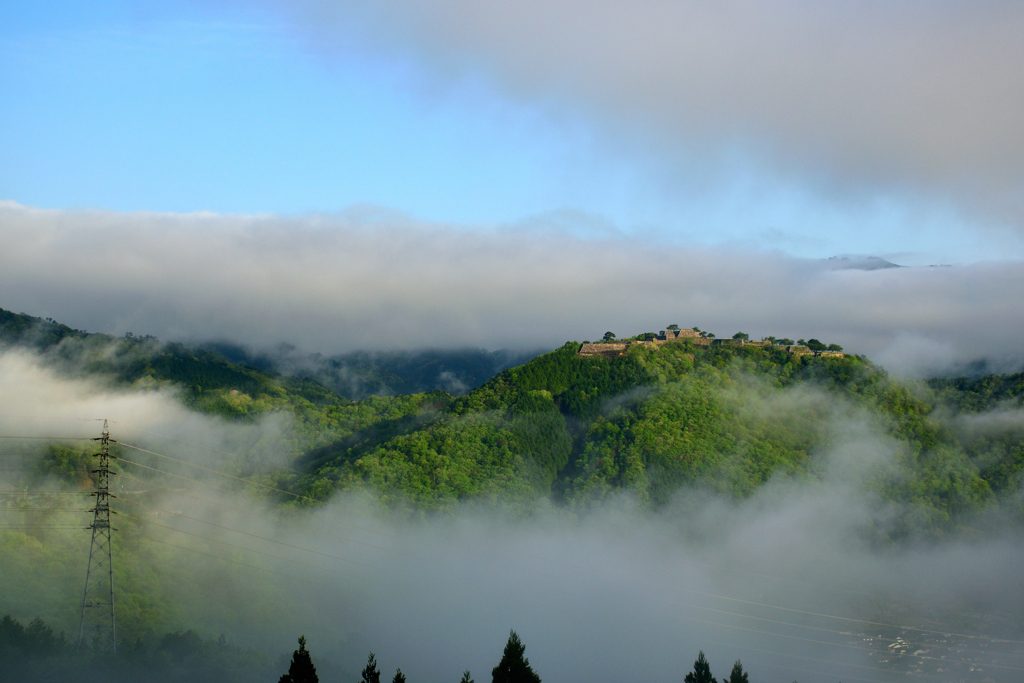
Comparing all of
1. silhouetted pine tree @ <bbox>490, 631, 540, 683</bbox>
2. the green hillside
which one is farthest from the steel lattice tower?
the green hillside

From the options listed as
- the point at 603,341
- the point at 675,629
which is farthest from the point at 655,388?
the point at 675,629

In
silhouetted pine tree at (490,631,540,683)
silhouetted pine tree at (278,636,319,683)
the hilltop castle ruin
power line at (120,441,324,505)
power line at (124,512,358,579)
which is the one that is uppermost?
the hilltop castle ruin

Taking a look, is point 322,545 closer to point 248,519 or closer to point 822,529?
point 248,519

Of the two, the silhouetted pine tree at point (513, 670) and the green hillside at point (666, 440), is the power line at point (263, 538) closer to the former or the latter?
the green hillside at point (666, 440)

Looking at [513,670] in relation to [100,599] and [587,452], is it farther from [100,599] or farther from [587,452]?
[587,452]

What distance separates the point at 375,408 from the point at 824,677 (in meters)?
117

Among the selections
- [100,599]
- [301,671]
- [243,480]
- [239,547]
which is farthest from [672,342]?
[301,671]

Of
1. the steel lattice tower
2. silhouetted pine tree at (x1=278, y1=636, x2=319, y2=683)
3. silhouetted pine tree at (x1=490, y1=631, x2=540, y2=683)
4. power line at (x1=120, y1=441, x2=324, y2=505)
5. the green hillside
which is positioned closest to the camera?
silhouetted pine tree at (x1=278, y1=636, x2=319, y2=683)

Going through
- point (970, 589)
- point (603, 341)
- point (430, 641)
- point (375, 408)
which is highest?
point (603, 341)

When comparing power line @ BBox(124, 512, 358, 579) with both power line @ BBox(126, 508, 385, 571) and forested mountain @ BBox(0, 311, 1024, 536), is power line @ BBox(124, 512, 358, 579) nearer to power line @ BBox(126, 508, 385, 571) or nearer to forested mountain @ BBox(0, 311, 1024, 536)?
power line @ BBox(126, 508, 385, 571)

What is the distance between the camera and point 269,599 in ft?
425

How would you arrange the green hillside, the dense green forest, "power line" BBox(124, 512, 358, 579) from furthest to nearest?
the green hillside
"power line" BBox(124, 512, 358, 579)
the dense green forest

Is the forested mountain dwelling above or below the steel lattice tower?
above

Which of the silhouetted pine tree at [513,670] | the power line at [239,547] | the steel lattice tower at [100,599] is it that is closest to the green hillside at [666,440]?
the power line at [239,547]
